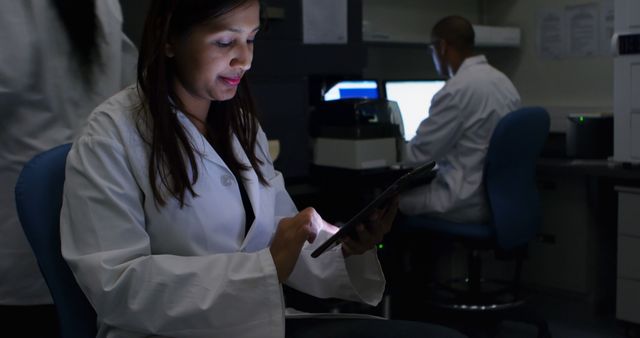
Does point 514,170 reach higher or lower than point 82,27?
Answer: lower

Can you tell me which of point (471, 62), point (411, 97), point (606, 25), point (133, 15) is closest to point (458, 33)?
point (471, 62)

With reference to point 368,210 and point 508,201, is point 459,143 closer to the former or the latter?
point 508,201

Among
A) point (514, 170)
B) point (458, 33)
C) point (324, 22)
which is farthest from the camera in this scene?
point (458, 33)

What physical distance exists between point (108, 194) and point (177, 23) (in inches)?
11.7

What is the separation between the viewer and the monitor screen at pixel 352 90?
2.74 m

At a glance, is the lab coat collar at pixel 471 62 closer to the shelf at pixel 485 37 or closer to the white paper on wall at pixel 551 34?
the shelf at pixel 485 37

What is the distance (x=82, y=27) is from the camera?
1.62m

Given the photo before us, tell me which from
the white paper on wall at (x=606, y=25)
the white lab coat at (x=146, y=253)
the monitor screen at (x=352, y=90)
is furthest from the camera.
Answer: the white paper on wall at (x=606, y=25)

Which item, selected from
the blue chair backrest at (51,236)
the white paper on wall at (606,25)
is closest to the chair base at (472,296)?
the white paper on wall at (606,25)

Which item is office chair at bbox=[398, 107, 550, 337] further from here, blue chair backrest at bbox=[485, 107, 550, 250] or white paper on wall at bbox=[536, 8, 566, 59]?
white paper on wall at bbox=[536, 8, 566, 59]

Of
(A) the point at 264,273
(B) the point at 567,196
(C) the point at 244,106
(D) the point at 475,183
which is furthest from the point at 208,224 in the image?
(B) the point at 567,196

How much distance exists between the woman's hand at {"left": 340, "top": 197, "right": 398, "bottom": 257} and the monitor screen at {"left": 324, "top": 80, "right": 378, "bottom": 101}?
58.2 inches

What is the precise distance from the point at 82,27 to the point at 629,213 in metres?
2.06

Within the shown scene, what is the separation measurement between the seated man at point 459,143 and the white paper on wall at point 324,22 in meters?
0.53
